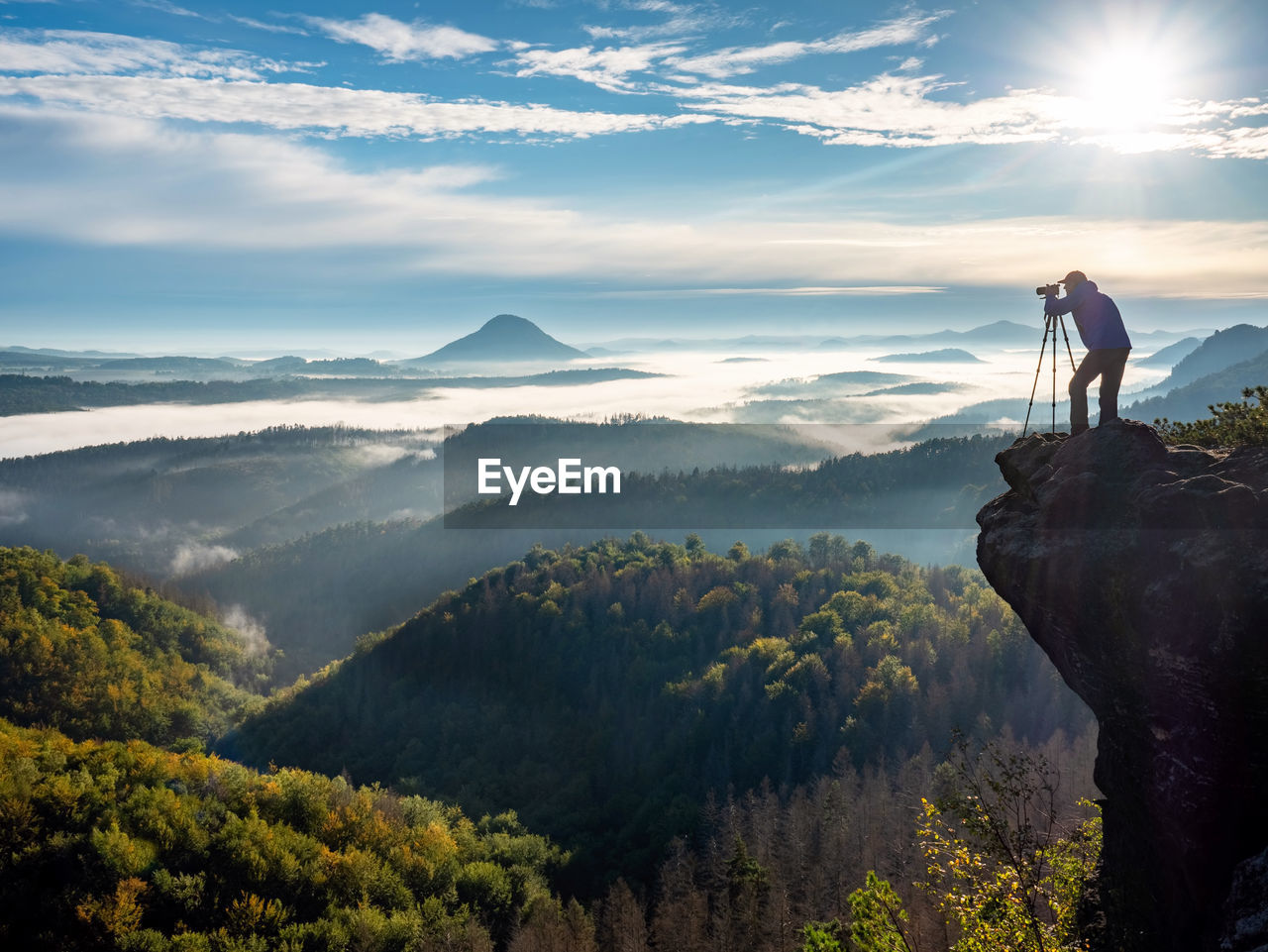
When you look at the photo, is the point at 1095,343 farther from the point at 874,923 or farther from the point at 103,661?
the point at 103,661

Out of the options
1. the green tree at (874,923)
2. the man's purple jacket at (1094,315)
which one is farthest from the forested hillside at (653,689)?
the man's purple jacket at (1094,315)

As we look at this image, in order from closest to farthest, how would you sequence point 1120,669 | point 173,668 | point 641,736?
point 1120,669, point 641,736, point 173,668

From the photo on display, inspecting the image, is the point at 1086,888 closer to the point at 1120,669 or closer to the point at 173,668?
the point at 1120,669

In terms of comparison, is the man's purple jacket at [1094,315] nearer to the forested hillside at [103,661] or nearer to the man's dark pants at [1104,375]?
the man's dark pants at [1104,375]

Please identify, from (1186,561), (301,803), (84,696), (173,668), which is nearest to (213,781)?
(301,803)

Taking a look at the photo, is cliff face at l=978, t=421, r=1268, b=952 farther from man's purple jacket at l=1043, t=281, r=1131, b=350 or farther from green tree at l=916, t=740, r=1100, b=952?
man's purple jacket at l=1043, t=281, r=1131, b=350

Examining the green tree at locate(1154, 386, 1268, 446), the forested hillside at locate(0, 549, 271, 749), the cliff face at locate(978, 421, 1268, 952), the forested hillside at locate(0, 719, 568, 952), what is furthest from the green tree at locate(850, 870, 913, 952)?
the forested hillside at locate(0, 549, 271, 749)
